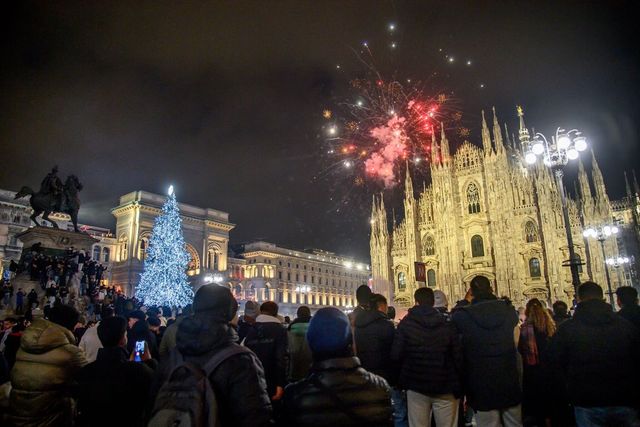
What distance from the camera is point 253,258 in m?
Result: 63.0

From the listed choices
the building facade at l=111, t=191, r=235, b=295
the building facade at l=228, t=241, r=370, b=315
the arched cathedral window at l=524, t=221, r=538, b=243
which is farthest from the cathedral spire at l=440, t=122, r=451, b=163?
the building facade at l=111, t=191, r=235, b=295

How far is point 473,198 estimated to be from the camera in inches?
1458

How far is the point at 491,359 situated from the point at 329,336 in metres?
2.64

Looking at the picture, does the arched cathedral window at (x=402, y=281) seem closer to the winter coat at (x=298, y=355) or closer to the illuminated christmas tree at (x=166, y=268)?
the illuminated christmas tree at (x=166, y=268)

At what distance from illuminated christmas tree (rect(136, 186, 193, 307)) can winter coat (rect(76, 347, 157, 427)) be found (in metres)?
34.0

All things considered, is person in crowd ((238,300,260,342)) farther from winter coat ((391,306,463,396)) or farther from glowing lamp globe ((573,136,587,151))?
glowing lamp globe ((573,136,587,151))

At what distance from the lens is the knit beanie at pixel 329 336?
7.46 ft

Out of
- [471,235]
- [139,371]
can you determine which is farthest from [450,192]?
[139,371]

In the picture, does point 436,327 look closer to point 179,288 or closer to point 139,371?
point 139,371

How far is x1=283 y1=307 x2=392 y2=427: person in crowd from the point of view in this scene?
2.14 meters

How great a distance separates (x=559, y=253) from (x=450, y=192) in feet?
34.1

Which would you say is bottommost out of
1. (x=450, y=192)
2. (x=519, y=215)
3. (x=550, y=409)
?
(x=550, y=409)

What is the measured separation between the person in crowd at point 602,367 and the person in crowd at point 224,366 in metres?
3.23

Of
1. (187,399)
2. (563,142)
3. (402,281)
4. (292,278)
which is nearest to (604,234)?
(563,142)
